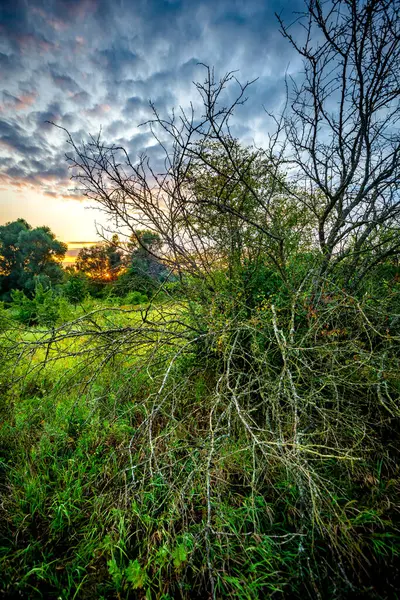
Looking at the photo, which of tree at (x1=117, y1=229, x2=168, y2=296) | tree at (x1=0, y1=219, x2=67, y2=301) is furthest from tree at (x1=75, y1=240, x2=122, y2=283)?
tree at (x1=0, y1=219, x2=67, y2=301)

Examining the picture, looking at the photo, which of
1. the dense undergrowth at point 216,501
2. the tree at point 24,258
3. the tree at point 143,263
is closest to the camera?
the dense undergrowth at point 216,501

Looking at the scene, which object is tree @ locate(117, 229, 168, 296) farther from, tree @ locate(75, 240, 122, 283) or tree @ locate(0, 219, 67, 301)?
tree @ locate(0, 219, 67, 301)

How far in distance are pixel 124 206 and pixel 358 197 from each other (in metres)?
2.84

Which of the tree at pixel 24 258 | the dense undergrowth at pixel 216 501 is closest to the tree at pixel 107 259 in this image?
the dense undergrowth at pixel 216 501

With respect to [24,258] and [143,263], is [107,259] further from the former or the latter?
[24,258]

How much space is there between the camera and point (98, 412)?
9.91 feet

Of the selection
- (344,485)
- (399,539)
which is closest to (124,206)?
(344,485)

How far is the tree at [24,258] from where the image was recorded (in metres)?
31.4

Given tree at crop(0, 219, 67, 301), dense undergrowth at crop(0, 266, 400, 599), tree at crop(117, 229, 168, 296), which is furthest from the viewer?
tree at crop(0, 219, 67, 301)

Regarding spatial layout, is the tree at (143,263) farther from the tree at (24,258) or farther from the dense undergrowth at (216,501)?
the tree at (24,258)

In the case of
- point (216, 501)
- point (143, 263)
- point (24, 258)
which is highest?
point (143, 263)

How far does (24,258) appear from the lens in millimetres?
32500

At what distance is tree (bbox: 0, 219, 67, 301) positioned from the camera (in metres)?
31.4

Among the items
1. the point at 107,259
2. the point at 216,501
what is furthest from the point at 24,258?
the point at 216,501
